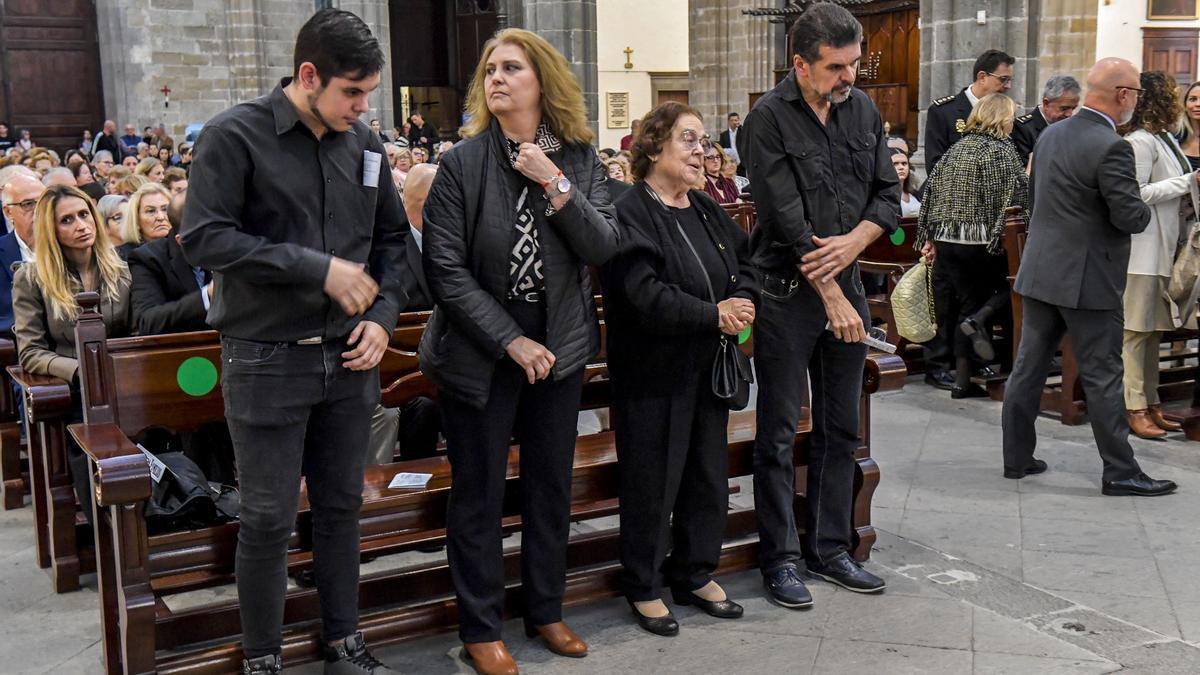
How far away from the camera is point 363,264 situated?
308 centimetres

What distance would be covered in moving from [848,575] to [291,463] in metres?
1.90

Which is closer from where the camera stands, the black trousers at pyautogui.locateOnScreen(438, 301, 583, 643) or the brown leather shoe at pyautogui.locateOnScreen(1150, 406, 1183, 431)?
the black trousers at pyautogui.locateOnScreen(438, 301, 583, 643)

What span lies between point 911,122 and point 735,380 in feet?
40.8

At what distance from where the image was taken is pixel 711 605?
3.81 metres

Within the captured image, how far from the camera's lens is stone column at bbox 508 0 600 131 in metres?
15.1

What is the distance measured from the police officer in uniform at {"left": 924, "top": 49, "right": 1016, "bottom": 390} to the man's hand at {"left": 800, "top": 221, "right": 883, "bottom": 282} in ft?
11.9

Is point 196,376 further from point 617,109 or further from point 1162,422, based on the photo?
point 617,109

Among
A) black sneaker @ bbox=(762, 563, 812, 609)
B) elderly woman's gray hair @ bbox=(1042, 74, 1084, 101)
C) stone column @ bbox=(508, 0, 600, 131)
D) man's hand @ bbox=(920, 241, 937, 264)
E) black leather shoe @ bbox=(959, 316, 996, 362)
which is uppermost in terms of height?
stone column @ bbox=(508, 0, 600, 131)

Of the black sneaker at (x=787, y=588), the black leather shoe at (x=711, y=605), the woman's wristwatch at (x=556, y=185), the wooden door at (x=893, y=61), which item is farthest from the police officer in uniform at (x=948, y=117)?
the wooden door at (x=893, y=61)

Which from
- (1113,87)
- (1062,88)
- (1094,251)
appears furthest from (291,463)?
(1062,88)

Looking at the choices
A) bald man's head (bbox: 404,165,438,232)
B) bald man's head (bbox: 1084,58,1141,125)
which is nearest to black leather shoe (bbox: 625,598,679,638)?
bald man's head (bbox: 404,165,438,232)

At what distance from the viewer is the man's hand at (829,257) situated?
3.75m

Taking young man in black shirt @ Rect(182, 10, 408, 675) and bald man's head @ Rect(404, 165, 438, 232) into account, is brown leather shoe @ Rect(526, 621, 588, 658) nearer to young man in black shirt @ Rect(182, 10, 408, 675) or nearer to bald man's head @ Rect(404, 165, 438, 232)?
young man in black shirt @ Rect(182, 10, 408, 675)

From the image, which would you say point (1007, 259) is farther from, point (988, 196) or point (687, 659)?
point (687, 659)
